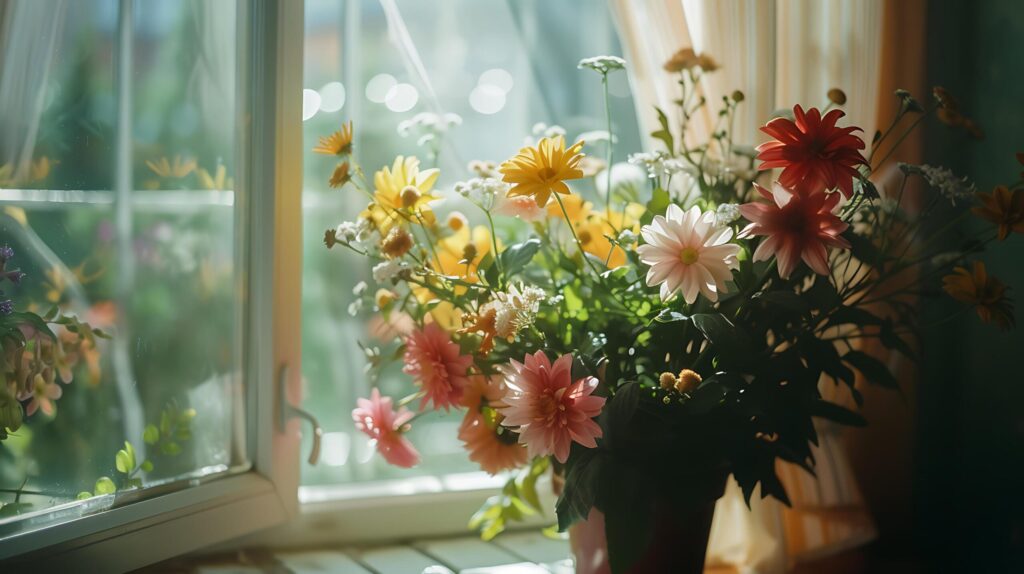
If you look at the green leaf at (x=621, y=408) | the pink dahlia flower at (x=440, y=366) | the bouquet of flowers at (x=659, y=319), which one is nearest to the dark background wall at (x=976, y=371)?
the bouquet of flowers at (x=659, y=319)

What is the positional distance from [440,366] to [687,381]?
10.5 inches

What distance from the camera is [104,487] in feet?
3.25

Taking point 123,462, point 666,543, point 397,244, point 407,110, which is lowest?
point 666,543

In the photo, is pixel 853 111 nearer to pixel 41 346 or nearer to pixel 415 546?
pixel 415 546

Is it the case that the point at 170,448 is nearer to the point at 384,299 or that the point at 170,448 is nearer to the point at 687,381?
the point at 384,299

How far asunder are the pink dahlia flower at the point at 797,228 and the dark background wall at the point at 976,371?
53 cm

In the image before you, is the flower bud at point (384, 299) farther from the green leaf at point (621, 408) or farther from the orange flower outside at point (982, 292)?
the orange flower outside at point (982, 292)

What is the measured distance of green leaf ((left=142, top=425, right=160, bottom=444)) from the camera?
1.04 meters

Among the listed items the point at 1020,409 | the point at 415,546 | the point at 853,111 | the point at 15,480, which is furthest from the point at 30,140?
the point at 1020,409

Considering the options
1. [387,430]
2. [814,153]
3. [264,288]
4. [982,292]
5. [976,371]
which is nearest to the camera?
[814,153]

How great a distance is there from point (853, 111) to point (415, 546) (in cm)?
84

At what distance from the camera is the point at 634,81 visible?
116 cm

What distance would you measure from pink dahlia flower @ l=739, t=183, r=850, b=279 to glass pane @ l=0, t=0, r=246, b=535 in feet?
2.18

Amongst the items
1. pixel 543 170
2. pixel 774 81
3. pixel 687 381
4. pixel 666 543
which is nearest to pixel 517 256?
pixel 543 170
